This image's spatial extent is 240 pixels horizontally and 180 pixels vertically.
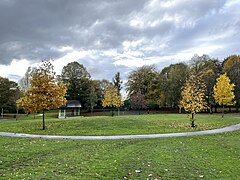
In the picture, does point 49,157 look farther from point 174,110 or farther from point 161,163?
point 174,110

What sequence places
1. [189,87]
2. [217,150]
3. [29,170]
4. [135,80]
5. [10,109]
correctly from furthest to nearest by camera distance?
[135,80] < [10,109] < [189,87] < [217,150] < [29,170]

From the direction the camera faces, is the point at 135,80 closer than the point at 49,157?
No

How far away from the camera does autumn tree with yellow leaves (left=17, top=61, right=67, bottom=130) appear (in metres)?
23.4

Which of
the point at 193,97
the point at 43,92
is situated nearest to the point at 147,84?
the point at 193,97

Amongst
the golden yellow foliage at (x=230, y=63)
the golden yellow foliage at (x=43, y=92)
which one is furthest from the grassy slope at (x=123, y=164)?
the golden yellow foliage at (x=230, y=63)

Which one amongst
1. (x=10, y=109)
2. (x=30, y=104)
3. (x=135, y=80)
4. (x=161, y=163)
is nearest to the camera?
(x=161, y=163)

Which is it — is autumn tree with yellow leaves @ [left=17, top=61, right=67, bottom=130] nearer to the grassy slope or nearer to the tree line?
the grassy slope

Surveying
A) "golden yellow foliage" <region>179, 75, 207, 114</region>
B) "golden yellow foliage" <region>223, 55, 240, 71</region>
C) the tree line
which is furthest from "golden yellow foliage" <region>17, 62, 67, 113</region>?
"golden yellow foliage" <region>223, 55, 240, 71</region>

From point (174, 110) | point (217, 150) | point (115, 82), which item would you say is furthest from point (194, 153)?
point (115, 82)

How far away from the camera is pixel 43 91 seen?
23594 millimetres

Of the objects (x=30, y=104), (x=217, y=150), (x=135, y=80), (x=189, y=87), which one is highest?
(x=135, y=80)

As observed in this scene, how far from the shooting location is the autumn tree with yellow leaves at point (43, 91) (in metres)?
23.4

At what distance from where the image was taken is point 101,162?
969cm

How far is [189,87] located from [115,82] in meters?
61.5
